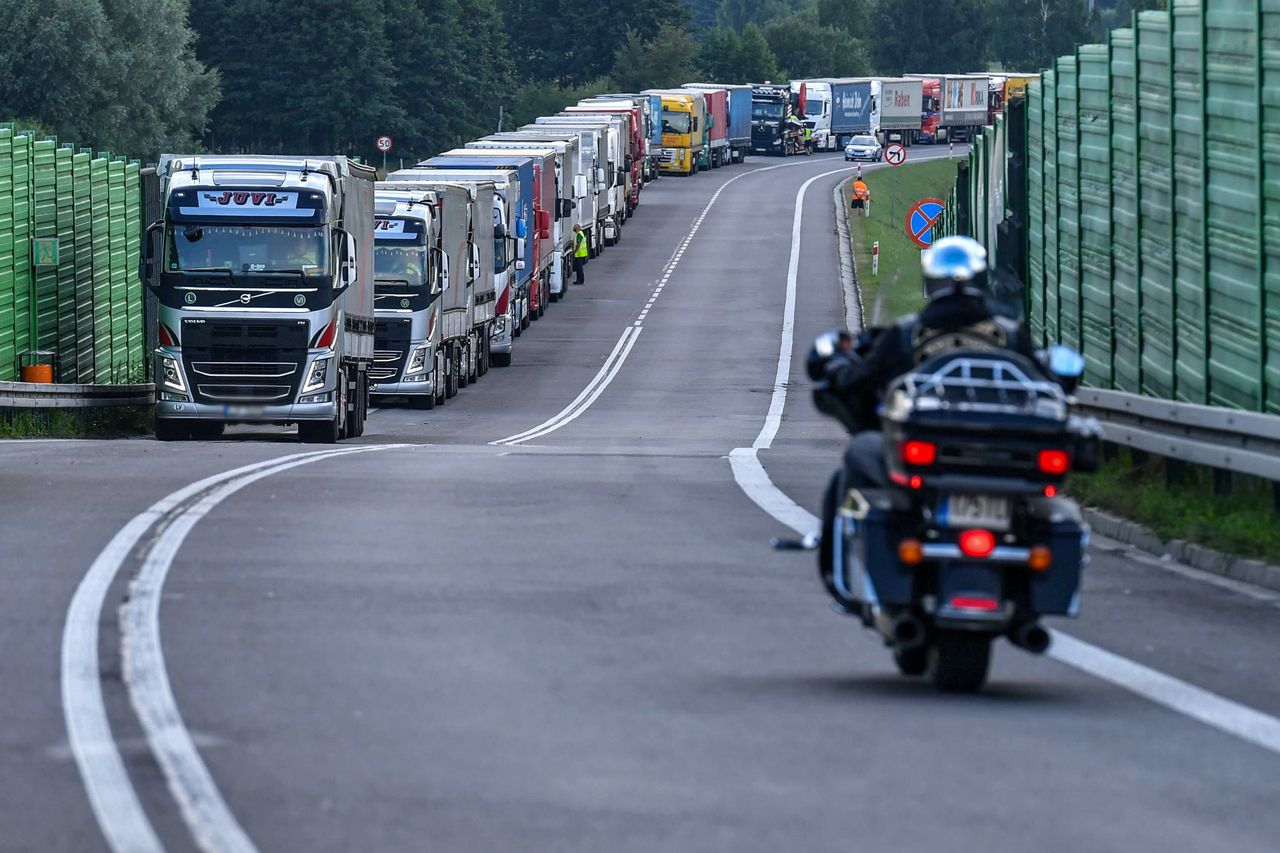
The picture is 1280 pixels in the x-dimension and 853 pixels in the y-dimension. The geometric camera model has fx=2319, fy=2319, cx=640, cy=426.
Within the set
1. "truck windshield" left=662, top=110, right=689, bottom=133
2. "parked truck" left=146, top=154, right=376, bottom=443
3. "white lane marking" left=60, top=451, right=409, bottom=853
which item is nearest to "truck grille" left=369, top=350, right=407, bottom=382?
"parked truck" left=146, top=154, right=376, bottom=443

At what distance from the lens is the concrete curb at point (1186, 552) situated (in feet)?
41.1

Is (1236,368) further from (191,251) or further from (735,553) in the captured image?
(191,251)

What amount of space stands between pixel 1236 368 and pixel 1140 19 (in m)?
4.16

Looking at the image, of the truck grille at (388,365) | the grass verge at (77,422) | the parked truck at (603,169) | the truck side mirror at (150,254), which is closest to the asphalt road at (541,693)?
the truck side mirror at (150,254)

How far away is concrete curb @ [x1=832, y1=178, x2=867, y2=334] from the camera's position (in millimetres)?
59847

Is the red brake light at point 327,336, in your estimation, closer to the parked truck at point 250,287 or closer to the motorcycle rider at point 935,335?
the parked truck at point 250,287

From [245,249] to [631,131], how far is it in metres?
59.5

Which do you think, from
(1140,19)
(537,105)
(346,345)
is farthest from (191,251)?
(537,105)

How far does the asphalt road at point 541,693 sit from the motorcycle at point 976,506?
415mm

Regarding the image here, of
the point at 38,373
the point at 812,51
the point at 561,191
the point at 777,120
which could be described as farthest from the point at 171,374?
the point at 812,51

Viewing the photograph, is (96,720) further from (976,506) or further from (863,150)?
(863,150)

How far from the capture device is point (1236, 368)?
14953mm

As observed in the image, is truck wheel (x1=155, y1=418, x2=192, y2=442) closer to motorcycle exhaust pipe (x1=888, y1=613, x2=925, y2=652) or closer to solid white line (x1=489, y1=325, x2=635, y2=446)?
solid white line (x1=489, y1=325, x2=635, y2=446)

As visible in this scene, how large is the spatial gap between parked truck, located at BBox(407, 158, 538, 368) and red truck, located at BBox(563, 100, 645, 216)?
3138 cm
